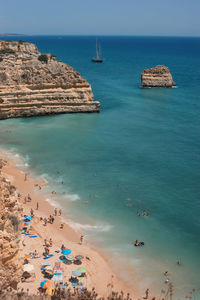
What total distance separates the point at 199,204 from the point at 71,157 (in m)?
17.3

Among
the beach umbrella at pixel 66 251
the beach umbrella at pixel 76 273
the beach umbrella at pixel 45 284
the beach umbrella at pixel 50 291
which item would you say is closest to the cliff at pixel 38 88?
the beach umbrella at pixel 66 251

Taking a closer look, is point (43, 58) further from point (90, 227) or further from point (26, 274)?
point (26, 274)

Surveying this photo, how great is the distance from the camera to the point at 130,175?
36.1m

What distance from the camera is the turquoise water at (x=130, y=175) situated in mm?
24078

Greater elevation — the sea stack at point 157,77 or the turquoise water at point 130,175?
the sea stack at point 157,77

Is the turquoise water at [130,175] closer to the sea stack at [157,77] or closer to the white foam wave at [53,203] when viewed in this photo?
the white foam wave at [53,203]

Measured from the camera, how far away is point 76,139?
1860 inches

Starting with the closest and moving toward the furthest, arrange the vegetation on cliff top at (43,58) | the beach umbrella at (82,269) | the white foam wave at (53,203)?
the beach umbrella at (82,269) → the white foam wave at (53,203) → the vegetation on cliff top at (43,58)

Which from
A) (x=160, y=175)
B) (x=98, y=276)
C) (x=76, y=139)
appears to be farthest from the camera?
(x=76, y=139)

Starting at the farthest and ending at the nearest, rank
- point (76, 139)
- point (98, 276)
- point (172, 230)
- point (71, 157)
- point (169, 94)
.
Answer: point (169, 94)
point (76, 139)
point (71, 157)
point (172, 230)
point (98, 276)

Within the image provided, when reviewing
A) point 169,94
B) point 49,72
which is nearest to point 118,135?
point 49,72

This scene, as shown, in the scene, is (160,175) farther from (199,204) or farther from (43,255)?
(43,255)

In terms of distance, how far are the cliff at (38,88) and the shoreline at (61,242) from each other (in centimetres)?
2096

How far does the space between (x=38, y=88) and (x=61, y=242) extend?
120 feet
